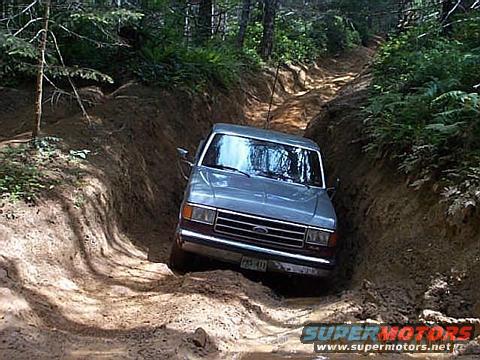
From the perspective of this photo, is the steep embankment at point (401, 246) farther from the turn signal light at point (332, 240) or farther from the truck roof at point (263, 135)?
the truck roof at point (263, 135)

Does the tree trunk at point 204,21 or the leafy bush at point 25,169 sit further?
the tree trunk at point 204,21

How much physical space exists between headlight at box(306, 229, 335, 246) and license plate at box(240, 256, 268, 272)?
0.61 m

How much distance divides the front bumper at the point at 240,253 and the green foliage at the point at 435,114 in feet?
5.55

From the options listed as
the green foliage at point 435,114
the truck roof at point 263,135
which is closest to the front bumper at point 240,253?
the green foliage at point 435,114

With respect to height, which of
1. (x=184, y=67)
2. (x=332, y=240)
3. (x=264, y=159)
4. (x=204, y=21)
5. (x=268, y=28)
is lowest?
(x=332, y=240)

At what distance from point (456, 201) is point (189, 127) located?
29.0ft

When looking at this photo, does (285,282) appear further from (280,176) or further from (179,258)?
(179,258)

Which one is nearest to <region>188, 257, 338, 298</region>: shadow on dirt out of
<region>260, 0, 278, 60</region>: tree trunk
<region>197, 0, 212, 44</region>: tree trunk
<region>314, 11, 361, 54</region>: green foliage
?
<region>197, 0, 212, 44</region>: tree trunk

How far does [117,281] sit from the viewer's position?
6352mm

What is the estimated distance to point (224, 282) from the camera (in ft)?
19.1

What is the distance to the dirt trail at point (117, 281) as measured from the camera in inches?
162

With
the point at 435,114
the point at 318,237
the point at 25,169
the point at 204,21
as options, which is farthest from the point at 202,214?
the point at 204,21

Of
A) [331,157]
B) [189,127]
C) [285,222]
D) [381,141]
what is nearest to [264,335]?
[285,222]

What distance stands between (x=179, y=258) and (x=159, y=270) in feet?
1.39
